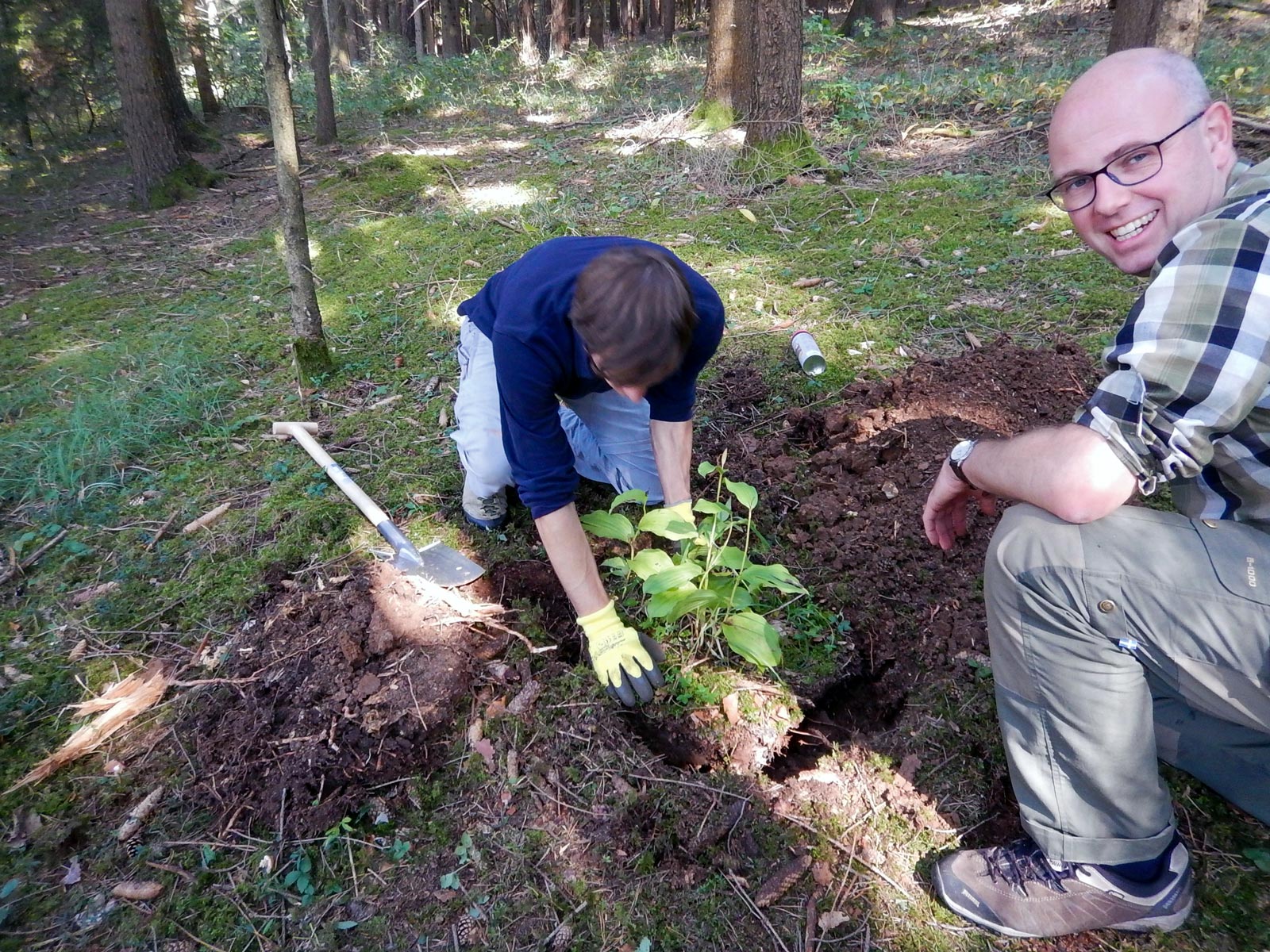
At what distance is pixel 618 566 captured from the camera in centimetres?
232

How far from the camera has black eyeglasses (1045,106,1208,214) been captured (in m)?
1.32

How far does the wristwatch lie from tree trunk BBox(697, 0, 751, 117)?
5.81 metres

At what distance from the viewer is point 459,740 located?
6.61 ft

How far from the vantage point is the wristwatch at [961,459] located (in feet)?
5.24

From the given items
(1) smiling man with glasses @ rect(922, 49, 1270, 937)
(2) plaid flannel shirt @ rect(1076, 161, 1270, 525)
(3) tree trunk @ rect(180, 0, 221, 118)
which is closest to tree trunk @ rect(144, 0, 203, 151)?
(3) tree trunk @ rect(180, 0, 221, 118)

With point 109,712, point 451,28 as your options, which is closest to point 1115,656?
point 109,712

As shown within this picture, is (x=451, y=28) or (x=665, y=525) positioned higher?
(x=451, y=28)

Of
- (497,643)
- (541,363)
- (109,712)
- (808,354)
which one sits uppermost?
(541,363)

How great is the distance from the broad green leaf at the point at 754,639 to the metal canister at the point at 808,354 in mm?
1582

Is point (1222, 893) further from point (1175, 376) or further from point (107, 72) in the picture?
point (107, 72)

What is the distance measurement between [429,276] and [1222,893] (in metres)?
4.83

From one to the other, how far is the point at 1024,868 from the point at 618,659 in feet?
3.59

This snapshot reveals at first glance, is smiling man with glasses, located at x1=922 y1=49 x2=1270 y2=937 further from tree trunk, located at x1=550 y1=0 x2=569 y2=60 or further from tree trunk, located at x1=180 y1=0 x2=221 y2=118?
tree trunk, located at x1=550 y1=0 x2=569 y2=60

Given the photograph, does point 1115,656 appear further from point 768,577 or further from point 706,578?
point 706,578
